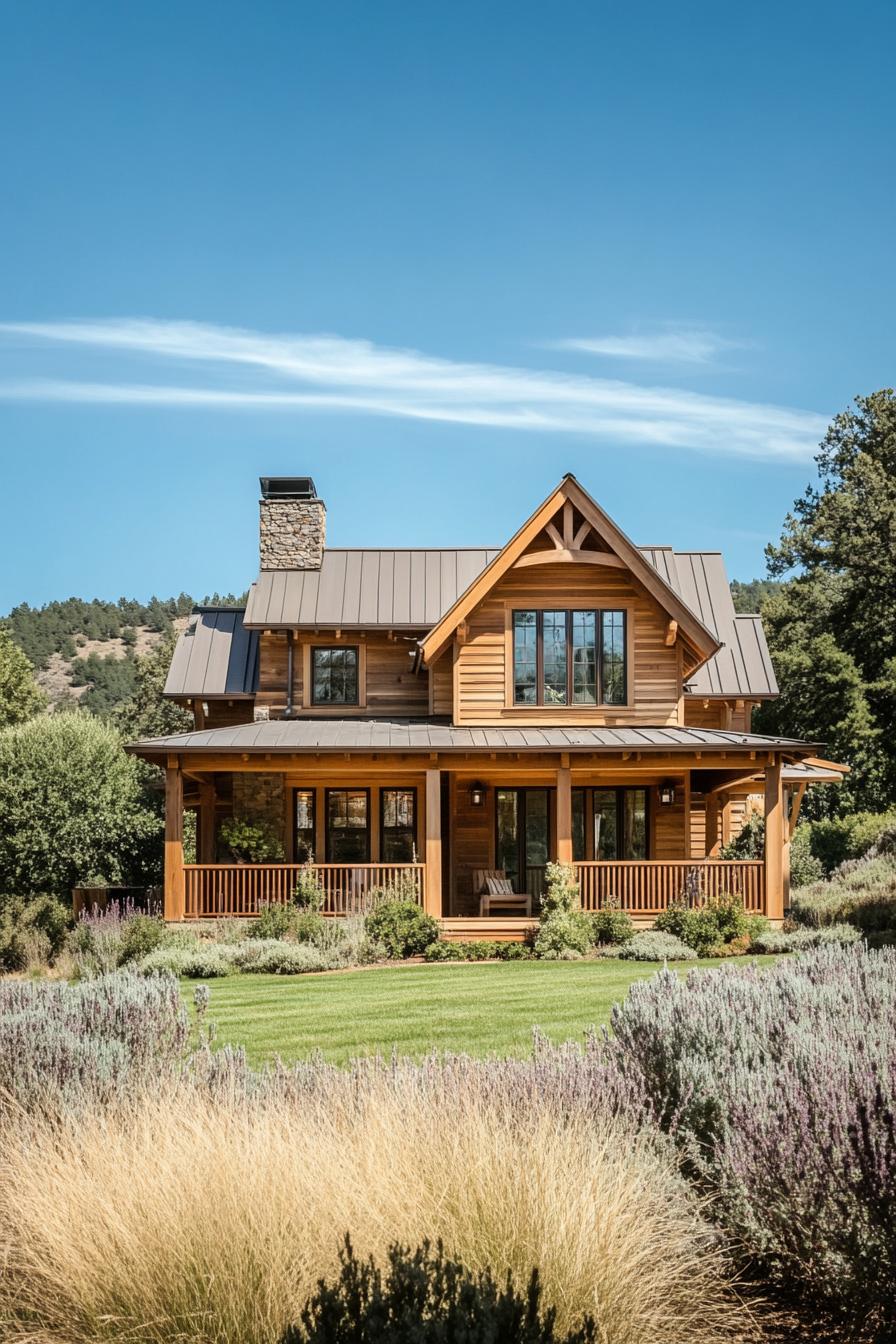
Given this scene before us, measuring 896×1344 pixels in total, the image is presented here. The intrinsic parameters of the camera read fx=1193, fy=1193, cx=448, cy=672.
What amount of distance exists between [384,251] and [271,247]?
6.11ft

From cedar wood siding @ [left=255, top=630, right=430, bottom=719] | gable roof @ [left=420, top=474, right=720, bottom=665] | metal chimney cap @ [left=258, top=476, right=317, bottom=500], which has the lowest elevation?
cedar wood siding @ [left=255, top=630, right=430, bottom=719]

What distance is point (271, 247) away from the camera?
64.5 ft

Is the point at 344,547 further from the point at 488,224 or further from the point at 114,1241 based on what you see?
the point at 114,1241

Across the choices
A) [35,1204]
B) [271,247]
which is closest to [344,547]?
[271,247]

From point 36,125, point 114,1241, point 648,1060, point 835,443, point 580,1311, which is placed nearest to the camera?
point 580,1311

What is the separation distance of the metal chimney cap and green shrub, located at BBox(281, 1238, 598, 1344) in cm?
2244

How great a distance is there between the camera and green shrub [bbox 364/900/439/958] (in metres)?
18.0

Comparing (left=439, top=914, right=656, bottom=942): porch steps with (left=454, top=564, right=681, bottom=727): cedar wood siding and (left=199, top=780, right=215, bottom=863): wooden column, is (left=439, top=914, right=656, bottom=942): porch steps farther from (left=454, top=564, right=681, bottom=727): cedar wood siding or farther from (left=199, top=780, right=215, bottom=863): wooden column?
(left=199, top=780, right=215, bottom=863): wooden column

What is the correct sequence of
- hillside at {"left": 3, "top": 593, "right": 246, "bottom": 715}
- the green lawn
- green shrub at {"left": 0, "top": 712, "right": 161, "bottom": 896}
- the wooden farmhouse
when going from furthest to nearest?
hillside at {"left": 3, "top": 593, "right": 246, "bottom": 715} < green shrub at {"left": 0, "top": 712, "right": 161, "bottom": 896} < the wooden farmhouse < the green lawn

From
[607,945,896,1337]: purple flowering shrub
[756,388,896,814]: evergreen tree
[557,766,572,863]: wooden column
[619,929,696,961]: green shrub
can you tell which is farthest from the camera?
[756,388,896,814]: evergreen tree

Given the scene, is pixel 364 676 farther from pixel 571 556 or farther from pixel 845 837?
pixel 845 837

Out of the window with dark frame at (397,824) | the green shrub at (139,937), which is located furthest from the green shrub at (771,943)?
the green shrub at (139,937)

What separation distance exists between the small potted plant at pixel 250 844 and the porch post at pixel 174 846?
2037 millimetres

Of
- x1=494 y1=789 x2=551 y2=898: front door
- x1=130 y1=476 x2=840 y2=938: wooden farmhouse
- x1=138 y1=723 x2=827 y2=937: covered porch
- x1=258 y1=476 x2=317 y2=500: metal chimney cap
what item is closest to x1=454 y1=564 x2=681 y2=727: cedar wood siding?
x1=130 y1=476 x2=840 y2=938: wooden farmhouse
